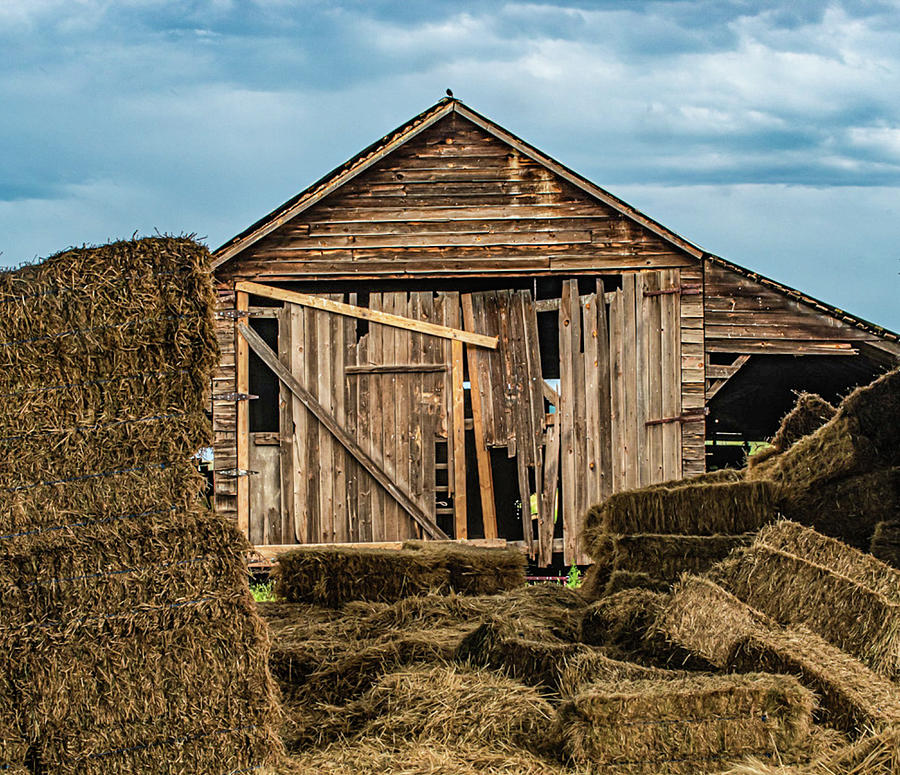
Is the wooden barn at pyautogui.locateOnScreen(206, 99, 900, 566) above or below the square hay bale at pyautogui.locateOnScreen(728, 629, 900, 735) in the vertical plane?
above

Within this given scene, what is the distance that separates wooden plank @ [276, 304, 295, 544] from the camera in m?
10.6

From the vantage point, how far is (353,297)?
10781 mm

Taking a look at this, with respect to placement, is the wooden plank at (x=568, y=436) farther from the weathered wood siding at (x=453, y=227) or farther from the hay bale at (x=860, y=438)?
the hay bale at (x=860, y=438)

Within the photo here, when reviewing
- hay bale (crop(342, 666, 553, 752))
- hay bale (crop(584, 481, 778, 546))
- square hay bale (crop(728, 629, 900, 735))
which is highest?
hay bale (crop(584, 481, 778, 546))

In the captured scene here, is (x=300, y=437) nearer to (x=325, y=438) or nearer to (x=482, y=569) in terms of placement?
(x=325, y=438)

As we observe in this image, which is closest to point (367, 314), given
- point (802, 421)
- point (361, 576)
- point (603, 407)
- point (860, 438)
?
point (603, 407)

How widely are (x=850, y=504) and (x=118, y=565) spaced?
4445mm

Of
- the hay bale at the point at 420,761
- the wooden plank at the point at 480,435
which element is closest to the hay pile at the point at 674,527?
the hay bale at the point at 420,761

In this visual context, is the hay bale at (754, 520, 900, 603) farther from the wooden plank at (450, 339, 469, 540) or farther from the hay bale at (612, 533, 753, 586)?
the wooden plank at (450, 339, 469, 540)

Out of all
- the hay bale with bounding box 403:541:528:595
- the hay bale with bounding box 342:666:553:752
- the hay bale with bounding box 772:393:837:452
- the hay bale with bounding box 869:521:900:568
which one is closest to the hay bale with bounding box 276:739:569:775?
the hay bale with bounding box 342:666:553:752

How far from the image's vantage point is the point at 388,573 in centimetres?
771

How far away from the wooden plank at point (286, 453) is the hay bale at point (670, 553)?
15.9ft

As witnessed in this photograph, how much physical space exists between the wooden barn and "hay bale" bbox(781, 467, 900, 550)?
4.17 metres

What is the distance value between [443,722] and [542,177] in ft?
24.0
